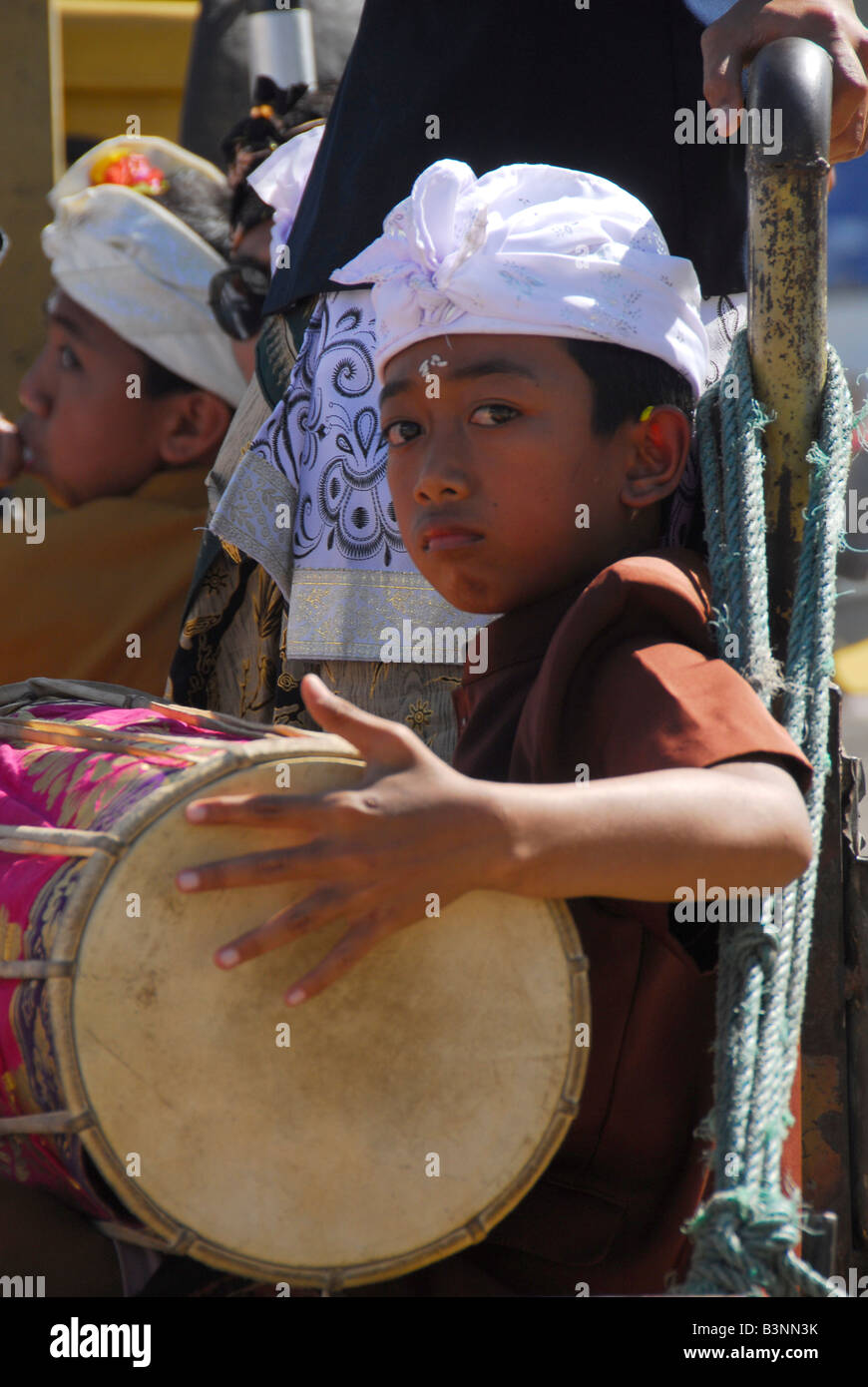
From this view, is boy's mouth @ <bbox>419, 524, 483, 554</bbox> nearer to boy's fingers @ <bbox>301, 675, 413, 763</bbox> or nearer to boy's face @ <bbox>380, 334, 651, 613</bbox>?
boy's face @ <bbox>380, 334, 651, 613</bbox>

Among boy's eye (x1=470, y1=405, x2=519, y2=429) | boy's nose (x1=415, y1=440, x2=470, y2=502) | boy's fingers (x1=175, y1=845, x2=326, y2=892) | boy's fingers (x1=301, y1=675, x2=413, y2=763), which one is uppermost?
boy's eye (x1=470, y1=405, x2=519, y2=429)

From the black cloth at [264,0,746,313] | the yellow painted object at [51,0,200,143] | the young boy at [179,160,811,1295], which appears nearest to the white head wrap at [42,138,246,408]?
the black cloth at [264,0,746,313]

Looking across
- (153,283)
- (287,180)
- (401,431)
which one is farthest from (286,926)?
(153,283)

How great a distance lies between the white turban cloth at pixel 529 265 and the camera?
5.18 feet

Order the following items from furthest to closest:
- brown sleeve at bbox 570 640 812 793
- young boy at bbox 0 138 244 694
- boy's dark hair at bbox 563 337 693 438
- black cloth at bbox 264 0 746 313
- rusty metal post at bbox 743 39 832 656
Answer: young boy at bbox 0 138 244 694
black cloth at bbox 264 0 746 313
boy's dark hair at bbox 563 337 693 438
rusty metal post at bbox 743 39 832 656
brown sleeve at bbox 570 640 812 793

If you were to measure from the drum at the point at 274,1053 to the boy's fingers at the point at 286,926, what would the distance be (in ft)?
0.24

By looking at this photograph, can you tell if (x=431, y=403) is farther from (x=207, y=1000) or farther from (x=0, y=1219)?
(x=0, y=1219)

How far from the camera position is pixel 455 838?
3.75ft

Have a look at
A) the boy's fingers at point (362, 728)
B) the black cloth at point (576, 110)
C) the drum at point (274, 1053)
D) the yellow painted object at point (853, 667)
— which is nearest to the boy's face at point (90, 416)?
the black cloth at point (576, 110)

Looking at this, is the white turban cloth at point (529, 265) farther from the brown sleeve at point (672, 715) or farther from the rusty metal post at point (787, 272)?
the brown sleeve at point (672, 715)

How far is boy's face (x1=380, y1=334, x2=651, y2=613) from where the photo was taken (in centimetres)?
157

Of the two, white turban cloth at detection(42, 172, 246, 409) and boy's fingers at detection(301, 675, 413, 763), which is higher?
white turban cloth at detection(42, 172, 246, 409)

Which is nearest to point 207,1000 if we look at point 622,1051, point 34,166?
point 622,1051

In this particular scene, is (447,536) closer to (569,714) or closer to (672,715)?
(569,714)
